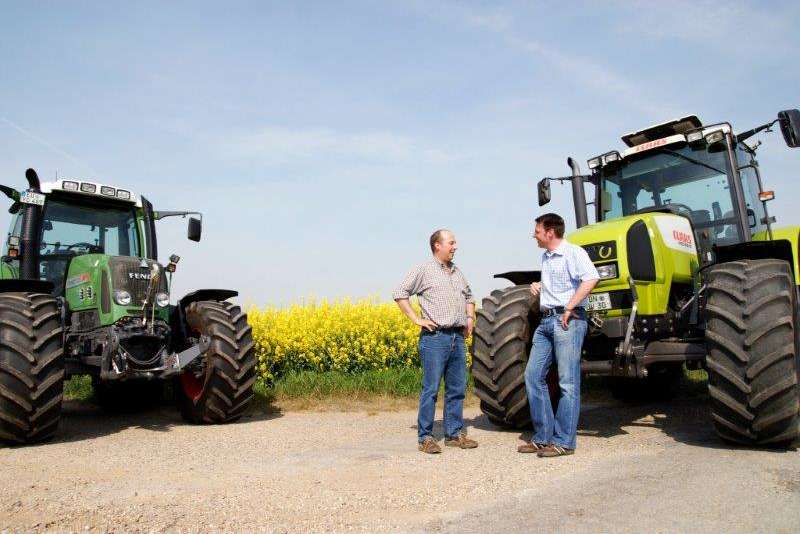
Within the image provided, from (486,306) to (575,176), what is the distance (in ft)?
7.44

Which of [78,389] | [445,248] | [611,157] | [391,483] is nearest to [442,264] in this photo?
[445,248]

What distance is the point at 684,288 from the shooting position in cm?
618

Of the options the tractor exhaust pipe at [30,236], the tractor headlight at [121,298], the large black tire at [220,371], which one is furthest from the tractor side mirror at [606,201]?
the tractor exhaust pipe at [30,236]

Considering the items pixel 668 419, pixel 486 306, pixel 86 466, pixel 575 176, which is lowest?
pixel 668 419

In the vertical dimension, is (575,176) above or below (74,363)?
above

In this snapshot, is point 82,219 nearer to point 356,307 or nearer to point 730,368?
point 356,307

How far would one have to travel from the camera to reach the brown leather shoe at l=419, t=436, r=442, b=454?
5.23 meters

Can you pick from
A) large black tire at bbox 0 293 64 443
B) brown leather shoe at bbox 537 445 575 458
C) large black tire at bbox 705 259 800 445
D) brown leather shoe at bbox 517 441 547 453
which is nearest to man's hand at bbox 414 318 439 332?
brown leather shoe at bbox 517 441 547 453

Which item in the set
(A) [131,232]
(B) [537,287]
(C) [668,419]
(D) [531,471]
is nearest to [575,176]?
(B) [537,287]

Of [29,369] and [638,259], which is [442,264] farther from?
[29,369]

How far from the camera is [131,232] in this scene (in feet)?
27.2

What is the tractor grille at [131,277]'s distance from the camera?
7094mm

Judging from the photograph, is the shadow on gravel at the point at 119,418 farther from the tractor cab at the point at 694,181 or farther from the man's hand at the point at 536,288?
the tractor cab at the point at 694,181

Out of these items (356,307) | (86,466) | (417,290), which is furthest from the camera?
(356,307)
